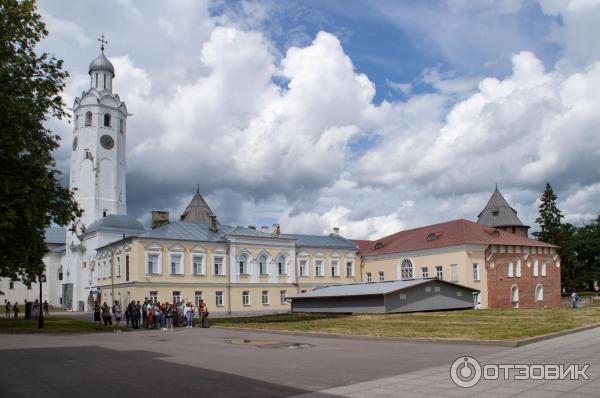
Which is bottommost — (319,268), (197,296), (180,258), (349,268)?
(197,296)

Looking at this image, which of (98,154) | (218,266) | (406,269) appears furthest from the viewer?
(98,154)

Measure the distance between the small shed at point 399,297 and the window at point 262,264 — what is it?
1228cm

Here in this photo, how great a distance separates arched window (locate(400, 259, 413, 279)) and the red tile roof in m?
1.40

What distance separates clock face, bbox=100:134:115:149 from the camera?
233 ft

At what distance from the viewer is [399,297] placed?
1570 inches

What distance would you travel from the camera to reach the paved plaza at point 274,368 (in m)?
10.4

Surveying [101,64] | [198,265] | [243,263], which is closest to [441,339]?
[198,265]

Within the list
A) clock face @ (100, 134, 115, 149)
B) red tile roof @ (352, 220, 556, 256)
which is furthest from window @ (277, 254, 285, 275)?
clock face @ (100, 134, 115, 149)

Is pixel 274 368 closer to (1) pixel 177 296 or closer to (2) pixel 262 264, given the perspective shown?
(1) pixel 177 296

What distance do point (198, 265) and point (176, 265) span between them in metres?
2.39

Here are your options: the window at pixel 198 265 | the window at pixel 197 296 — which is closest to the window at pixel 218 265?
the window at pixel 198 265

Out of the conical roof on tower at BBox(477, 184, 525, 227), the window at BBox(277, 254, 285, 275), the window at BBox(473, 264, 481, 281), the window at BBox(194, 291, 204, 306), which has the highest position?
the conical roof on tower at BBox(477, 184, 525, 227)

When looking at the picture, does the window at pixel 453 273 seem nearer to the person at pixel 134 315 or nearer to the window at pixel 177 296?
the window at pixel 177 296

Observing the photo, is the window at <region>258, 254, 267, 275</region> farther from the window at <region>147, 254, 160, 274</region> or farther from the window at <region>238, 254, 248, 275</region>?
the window at <region>147, 254, 160, 274</region>
